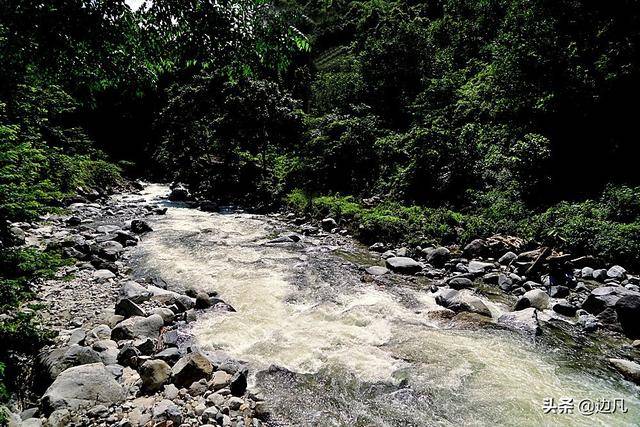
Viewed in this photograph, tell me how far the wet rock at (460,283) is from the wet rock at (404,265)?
1.20m

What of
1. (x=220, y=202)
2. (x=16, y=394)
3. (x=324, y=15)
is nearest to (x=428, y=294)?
(x=16, y=394)

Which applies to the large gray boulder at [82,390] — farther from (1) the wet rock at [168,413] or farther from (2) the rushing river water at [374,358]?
(2) the rushing river water at [374,358]

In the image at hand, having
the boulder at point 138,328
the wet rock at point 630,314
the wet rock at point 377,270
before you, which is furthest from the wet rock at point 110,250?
the wet rock at point 630,314

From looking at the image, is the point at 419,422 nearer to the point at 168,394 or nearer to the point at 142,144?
the point at 168,394

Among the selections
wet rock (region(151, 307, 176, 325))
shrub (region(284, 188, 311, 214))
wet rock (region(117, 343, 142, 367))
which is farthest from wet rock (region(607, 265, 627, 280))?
shrub (region(284, 188, 311, 214))

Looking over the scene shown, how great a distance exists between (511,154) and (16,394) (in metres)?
14.4

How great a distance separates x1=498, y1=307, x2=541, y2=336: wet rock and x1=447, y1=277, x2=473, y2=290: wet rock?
156 centimetres

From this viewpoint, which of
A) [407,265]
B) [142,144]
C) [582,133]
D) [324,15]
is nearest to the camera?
[407,265]

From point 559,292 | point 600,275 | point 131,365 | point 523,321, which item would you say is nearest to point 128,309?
point 131,365

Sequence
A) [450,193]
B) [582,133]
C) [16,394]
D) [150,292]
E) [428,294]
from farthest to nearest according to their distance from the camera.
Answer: [450,193], [582,133], [428,294], [150,292], [16,394]

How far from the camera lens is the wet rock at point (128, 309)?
6.84 meters

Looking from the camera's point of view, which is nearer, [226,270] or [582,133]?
[226,270]

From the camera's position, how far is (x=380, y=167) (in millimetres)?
18312

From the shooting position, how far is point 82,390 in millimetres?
4410
